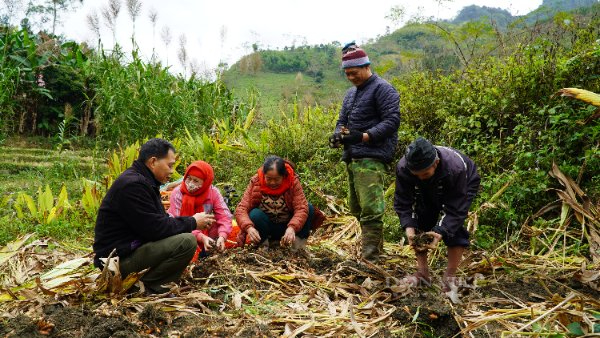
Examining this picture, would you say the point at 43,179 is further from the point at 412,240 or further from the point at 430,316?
the point at 430,316

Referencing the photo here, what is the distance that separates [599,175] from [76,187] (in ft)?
21.5

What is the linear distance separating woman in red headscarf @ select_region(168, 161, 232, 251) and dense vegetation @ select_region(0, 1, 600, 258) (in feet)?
5.75

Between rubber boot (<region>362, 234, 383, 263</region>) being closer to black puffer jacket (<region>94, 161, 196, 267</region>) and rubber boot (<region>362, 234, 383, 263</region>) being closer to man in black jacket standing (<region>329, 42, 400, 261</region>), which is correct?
man in black jacket standing (<region>329, 42, 400, 261</region>)

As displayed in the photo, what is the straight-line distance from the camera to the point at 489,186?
4.75m

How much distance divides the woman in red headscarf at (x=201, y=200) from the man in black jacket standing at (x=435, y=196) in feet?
5.09

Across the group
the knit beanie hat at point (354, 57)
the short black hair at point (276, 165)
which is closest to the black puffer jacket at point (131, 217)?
the short black hair at point (276, 165)

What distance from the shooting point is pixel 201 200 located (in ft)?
13.9

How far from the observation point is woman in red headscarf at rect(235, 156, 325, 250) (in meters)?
4.18

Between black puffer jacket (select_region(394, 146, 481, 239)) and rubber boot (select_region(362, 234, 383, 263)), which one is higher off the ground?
black puffer jacket (select_region(394, 146, 481, 239))

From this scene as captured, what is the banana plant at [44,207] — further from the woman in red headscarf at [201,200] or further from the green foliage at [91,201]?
the woman in red headscarf at [201,200]

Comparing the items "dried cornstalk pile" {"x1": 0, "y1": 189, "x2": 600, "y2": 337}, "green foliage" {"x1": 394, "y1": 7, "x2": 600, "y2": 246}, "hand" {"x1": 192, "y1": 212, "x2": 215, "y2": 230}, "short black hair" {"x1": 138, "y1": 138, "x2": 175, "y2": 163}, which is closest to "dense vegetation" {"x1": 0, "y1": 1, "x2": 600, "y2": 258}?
"green foliage" {"x1": 394, "y1": 7, "x2": 600, "y2": 246}

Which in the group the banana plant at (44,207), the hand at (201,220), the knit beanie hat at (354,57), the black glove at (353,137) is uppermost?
the knit beanie hat at (354,57)

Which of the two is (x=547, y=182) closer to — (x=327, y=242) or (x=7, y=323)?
(x=327, y=242)

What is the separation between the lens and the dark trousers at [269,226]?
4328 millimetres
